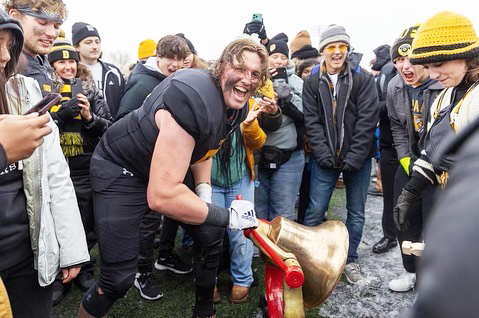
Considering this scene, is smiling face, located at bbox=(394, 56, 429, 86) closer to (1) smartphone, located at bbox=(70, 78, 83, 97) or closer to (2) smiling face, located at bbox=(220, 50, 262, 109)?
(2) smiling face, located at bbox=(220, 50, 262, 109)

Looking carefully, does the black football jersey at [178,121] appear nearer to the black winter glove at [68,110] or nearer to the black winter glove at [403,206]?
the black winter glove at [68,110]

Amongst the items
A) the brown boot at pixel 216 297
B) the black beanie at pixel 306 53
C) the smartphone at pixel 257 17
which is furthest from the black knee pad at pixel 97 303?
the black beanie at pixel 306 53

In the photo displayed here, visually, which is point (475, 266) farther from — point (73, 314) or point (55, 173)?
point (73, 314)

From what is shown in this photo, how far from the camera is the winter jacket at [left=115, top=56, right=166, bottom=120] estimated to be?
3.05 m

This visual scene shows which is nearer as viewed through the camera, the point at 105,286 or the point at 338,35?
the point at 105,286

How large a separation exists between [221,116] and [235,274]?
151cm

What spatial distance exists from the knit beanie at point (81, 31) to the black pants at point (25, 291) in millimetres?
2668

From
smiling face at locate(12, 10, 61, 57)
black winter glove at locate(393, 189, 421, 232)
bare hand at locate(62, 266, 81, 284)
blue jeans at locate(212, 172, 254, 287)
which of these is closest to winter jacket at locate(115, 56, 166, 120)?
smiling face at locate(12, 10, 61, 57)

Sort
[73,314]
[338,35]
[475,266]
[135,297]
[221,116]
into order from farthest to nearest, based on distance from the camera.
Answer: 1. [338,35]
2. [135,297]
3. [73,314]
4. [221,116]
5. [475,266]

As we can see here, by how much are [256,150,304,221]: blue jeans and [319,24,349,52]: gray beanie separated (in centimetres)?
95

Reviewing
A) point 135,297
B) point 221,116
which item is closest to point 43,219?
point 221,116

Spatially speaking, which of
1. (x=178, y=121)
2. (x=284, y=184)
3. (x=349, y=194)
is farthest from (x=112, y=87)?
(x=349, y=194)

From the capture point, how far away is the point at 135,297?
2984 mm

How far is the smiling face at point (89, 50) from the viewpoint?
374 centimetres
